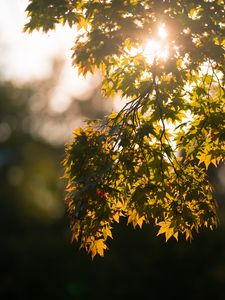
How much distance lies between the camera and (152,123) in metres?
6.11

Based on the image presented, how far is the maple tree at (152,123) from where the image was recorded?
5781 millimetres

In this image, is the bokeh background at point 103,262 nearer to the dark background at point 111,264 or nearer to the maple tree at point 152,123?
the dark background at point 111,264

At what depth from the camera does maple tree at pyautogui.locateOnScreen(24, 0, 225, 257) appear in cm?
578

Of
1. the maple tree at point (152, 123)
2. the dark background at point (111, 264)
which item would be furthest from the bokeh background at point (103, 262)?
the maple tree at point (152, 123)

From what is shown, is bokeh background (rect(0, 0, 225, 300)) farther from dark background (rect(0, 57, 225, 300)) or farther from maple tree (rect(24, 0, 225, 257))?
maple tree (rect(24, 0, 225, 257))

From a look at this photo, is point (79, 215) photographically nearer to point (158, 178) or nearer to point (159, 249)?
point (158, 178)

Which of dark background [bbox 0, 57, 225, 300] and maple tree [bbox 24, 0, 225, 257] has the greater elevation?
dark background [bbox 0, 57, 225, 300]

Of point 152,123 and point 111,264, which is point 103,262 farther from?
point 152,123

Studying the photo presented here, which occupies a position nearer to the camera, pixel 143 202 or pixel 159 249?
pixel 143 202

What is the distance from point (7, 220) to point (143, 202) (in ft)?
72.3

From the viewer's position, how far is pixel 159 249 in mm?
22062

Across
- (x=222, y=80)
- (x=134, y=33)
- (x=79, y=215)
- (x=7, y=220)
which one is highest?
(x=7, y=220)

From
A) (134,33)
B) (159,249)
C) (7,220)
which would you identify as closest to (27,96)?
(7,220)

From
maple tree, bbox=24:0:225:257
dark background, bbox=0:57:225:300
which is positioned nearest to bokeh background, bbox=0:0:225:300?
dark background, bbox=0:57:225:300
